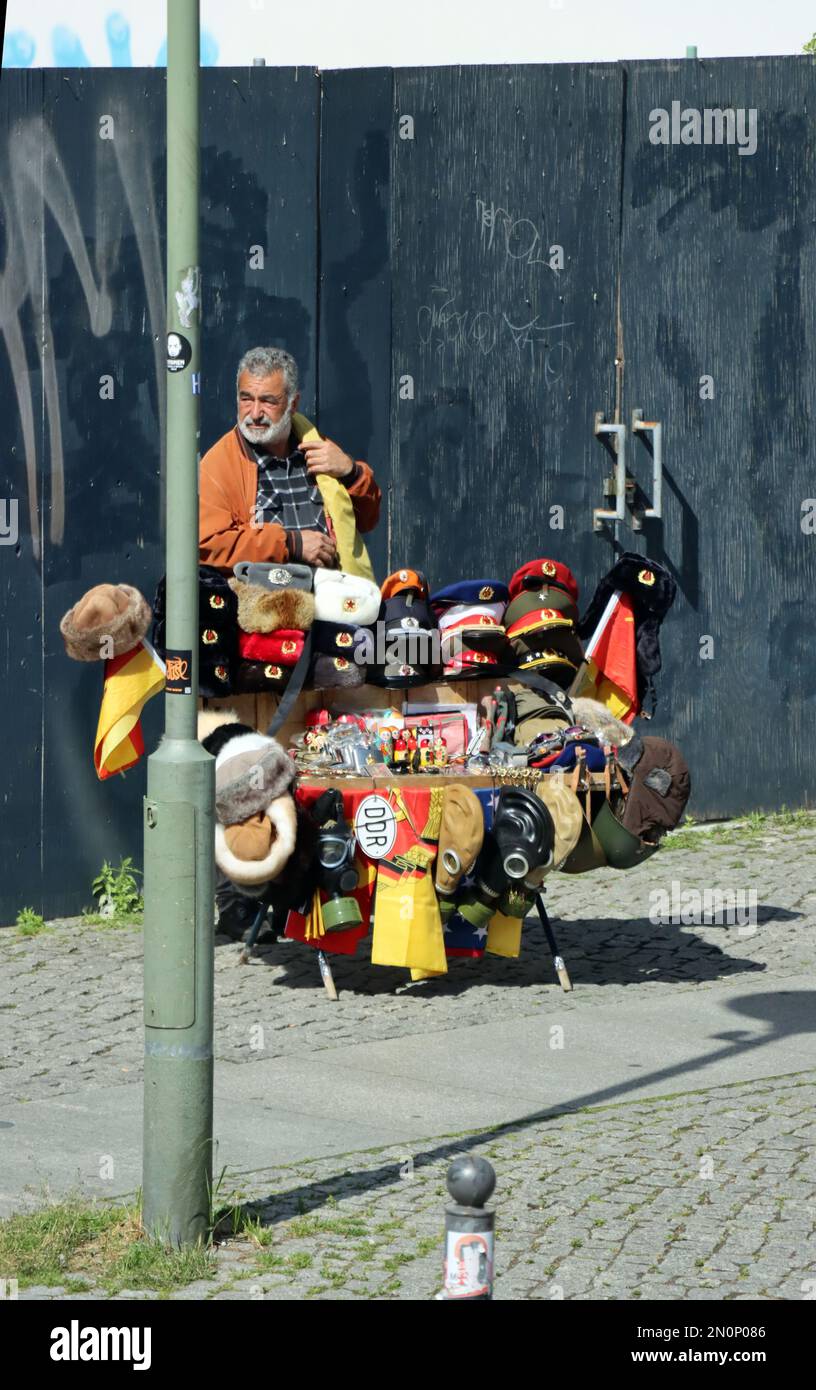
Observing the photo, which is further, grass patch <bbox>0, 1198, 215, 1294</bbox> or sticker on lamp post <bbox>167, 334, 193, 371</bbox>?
sticker on lamp post <bbox>167, 334, 193, 371</bbox>

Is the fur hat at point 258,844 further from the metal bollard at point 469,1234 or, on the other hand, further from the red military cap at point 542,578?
the metal bollard at point 469,1234

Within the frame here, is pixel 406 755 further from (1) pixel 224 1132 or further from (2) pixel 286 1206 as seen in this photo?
(2) pixel 286 1206

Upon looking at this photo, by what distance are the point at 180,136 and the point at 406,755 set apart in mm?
4169

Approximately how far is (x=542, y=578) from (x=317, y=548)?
1.18m

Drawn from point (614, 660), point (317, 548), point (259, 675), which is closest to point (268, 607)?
point (259, 675)

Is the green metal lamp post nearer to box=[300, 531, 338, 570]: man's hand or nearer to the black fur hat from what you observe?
box=[300, 531, 338, 570]: man's hand

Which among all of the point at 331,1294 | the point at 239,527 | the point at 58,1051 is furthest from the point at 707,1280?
the point at 239,527

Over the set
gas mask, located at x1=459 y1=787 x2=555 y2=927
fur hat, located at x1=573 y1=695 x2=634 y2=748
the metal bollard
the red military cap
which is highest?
the red military cap

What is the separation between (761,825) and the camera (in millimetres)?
13336

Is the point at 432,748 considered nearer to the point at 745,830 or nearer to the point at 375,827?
the point at 375,827

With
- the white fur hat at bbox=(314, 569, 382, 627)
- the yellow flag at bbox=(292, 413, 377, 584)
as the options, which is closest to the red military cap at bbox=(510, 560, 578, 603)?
the yellow flag at bbox=(292, 413, 377, 584)

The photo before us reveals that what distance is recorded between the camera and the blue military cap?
9867 millimetres

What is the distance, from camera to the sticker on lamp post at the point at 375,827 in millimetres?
8984

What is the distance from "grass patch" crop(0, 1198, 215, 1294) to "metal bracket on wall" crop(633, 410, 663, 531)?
7.59 meters
